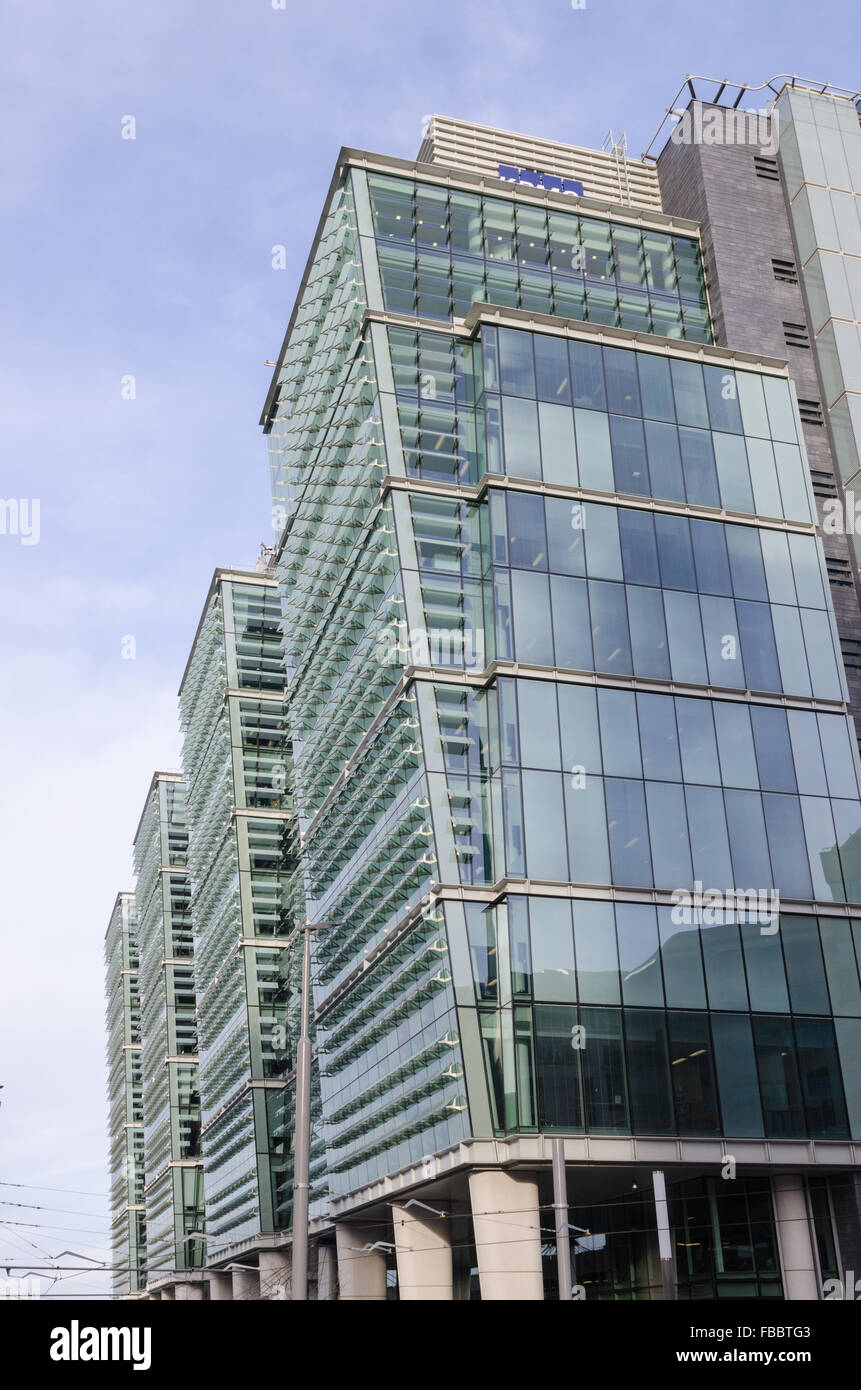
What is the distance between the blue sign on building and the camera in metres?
56.3

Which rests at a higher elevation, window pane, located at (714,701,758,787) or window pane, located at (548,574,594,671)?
window pane, located at (548,574,594,671)

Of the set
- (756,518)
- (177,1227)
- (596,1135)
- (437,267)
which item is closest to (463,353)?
(437,267)

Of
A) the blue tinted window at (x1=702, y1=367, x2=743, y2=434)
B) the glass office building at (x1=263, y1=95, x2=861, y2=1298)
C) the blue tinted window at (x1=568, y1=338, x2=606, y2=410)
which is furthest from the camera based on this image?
the blue tinted window at (x1=702, y1=367, x2=743, y2=434)

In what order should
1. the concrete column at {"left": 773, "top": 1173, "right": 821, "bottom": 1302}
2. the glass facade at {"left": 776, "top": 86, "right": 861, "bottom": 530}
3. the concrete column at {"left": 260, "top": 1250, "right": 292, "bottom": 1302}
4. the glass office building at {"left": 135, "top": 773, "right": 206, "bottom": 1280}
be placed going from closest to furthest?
the concrete column at {"left": 773, "top": 1173, "right": 821, "bottom": 1302}, the glass facade at {"left": 776, "top": 86, "right": 861, "bottom": 530}, the concrete column at {"left": 260, "top": 1250, "right": 292, "bottom": 1302}, the glass office building at {"left": 135, "top": 773, "right": 206, "bottom": 1280}

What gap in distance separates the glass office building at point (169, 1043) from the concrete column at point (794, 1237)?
203ft

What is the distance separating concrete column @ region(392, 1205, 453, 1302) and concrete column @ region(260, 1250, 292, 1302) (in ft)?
95.2

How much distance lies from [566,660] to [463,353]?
12.7 metres

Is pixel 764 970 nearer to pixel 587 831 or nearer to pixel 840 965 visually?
pixel 840 965

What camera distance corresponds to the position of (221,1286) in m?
87.8

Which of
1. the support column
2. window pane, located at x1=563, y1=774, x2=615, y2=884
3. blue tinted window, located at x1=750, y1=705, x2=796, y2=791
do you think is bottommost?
the support column

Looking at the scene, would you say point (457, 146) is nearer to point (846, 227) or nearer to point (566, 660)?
point (846, 227)

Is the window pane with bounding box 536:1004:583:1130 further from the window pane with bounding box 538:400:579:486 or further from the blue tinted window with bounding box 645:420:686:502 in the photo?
the blue tinted window with bounding box 645:420:686:502

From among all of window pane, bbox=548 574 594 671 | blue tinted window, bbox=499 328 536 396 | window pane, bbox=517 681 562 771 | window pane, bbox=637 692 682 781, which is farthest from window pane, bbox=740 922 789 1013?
blue tinted window, bbox=499 328 536 396

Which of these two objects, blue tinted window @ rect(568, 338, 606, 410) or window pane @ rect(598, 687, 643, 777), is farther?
blue tinted window @ rect(568, 338, 606, 410)
